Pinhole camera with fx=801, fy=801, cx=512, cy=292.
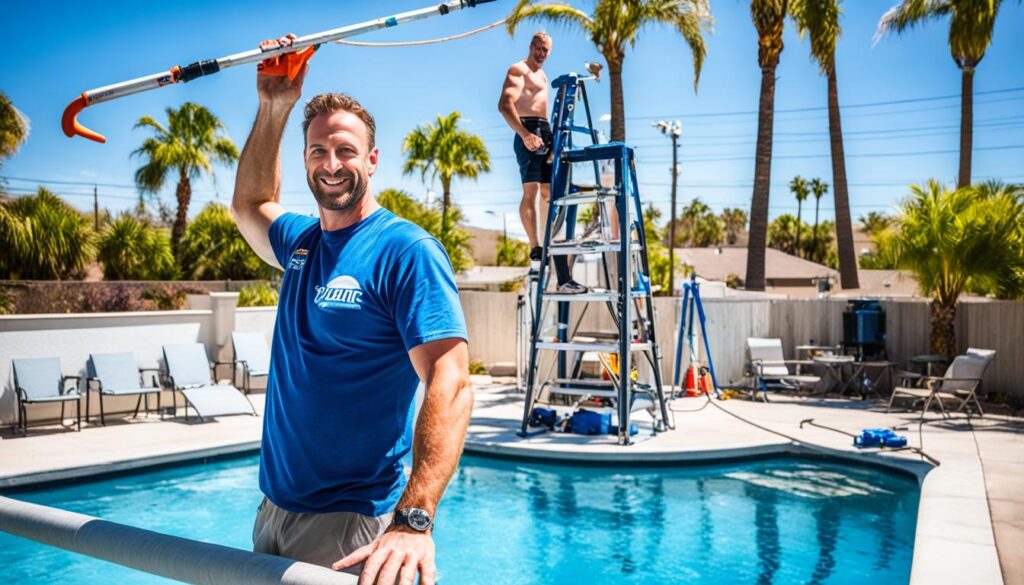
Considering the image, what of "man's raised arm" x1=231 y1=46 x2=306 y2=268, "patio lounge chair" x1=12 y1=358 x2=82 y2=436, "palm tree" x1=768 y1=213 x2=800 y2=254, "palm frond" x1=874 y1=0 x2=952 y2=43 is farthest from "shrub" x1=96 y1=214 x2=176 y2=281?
"palm tree" x1=768 y1=213 x2=800 y2=254

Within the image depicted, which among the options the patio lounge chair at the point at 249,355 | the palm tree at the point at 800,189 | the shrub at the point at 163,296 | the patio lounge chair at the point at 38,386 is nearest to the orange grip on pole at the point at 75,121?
the patio lounge chair at the point at 38,386

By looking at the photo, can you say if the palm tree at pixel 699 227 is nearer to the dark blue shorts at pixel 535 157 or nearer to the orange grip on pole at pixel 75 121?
the dark blue shorts at pixel 535 157

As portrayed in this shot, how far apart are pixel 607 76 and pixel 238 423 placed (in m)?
13.1

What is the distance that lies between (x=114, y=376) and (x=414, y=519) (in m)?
9.84

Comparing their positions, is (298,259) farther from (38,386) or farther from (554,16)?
(554,16)

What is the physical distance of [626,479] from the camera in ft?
26.7

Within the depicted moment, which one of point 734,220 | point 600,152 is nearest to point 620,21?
point 600,152

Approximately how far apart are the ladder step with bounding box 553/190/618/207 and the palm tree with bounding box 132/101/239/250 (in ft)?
70.7

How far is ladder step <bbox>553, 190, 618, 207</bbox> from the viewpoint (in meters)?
8.61

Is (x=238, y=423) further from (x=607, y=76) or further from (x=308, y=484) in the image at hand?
(x=607, y=76)

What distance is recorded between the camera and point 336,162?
6.68 ft

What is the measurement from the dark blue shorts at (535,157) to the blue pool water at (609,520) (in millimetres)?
3280

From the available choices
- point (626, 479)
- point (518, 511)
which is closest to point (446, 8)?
point (518, 511)

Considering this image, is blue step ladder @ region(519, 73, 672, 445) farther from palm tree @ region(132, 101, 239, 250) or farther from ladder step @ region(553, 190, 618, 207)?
palm tree @ region(132, 101, 239, 250)
